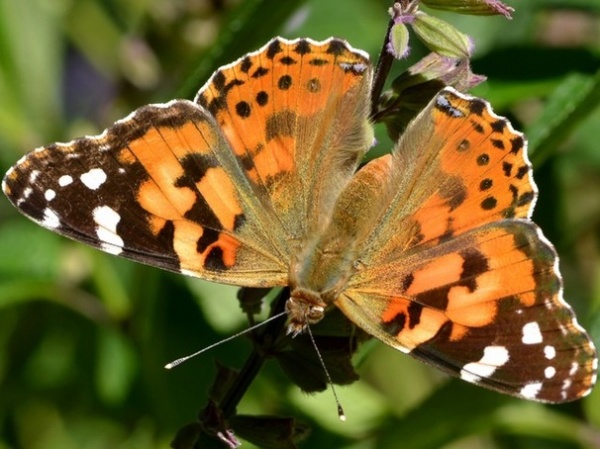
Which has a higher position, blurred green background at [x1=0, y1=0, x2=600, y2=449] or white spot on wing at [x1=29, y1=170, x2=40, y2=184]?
white spot on wing at [x1=29, y1=170, x2=40, y2=184]

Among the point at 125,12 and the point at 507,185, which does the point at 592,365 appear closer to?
the point at 507,185

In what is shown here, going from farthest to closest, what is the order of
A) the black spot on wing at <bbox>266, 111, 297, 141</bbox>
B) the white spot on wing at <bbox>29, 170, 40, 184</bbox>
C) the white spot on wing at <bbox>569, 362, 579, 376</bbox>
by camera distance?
the black spot on wing at <bbox>266, 111, 297, 141</bbox> < the white spot on wing at <bbox>29, 170, 40, 184</bbox> < the white spot on wing at <bbox>569, 362, 579, 376</bbox>

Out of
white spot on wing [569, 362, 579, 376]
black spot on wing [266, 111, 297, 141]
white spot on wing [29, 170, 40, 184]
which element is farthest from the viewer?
black spot on wing [266, 111, 297, 141]

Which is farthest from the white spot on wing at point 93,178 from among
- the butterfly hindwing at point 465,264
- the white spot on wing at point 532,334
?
the white spot on wing at point 532,334

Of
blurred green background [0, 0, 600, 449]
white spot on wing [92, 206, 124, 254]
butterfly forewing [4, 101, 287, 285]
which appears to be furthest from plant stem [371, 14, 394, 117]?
white spot on wing [92, 206, 124, 254]

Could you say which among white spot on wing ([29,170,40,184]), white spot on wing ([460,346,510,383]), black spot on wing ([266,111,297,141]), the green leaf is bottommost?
white spot on wing ([460,346,510,383])

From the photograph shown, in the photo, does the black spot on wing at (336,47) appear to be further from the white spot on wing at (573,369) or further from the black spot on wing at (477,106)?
the white spot on wing at (573,369)

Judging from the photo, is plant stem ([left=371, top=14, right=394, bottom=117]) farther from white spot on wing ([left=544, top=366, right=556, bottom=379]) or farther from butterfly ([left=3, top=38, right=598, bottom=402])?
white spot on wing ([left=544, top=366, right=556, bottom=379])
